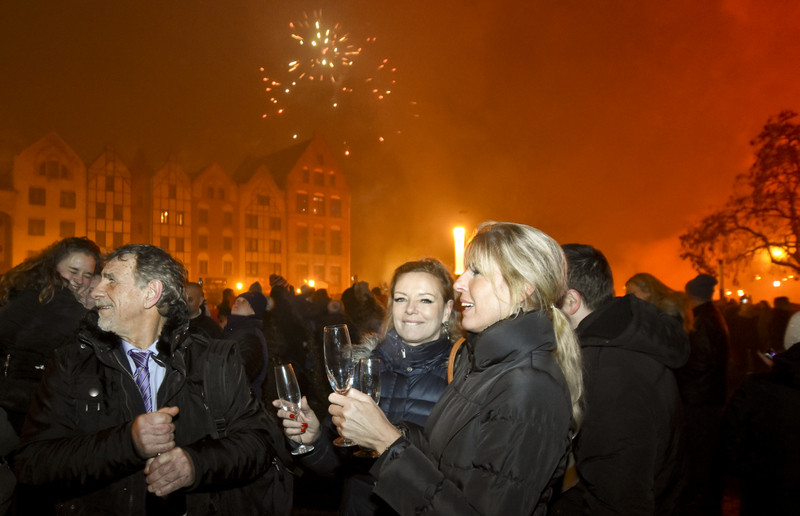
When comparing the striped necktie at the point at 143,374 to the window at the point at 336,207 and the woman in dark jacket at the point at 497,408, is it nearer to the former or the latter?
the woman in dark jacket at the point at 497,408

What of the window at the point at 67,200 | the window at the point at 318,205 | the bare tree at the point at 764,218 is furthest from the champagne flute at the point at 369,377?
the window at the point at 318,205

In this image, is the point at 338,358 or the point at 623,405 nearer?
the point at 338,358

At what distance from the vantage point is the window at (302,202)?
146 feet

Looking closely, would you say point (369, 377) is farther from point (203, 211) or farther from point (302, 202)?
point (302, 202)

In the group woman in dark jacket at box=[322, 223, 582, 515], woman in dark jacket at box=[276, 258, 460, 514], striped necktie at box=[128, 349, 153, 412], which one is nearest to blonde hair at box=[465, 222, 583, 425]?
woman in dark jacket at box=[322, 223, 582, 515]

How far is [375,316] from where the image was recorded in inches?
379

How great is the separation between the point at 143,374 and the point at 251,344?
3.55 meters

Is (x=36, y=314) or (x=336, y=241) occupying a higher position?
(x=336, y=241)

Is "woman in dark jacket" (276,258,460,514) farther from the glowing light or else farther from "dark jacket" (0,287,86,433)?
the glowing light

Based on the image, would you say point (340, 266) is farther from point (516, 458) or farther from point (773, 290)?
point (516, 458)

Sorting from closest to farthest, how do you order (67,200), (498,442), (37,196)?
(498,442) → (37,196) → (67,200)

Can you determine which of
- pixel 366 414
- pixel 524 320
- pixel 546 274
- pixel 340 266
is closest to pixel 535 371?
pixel 524 320

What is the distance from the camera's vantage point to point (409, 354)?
10.7 ft

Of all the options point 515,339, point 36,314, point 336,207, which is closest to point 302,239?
point 336,207
